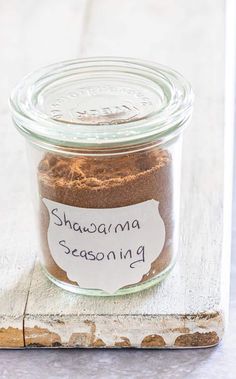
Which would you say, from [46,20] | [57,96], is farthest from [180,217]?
[46,20]

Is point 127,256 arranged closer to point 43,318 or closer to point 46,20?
point 43,318

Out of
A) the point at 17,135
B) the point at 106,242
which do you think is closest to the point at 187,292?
the point at 106,242

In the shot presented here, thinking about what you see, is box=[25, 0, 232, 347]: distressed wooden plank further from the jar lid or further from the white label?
the jar lid

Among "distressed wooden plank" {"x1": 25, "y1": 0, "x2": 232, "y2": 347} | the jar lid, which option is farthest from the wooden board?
the jar lid

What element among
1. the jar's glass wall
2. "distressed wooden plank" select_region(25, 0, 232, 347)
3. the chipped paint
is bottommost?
the chipped paint

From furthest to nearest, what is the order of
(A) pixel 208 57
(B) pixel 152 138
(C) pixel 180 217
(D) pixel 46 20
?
(D) pixel 46 20
(A) pixel 208 57
(C) pixel 180 217
(B) pixel 152 138

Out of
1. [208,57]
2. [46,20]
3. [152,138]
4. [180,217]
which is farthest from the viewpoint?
[46,20]

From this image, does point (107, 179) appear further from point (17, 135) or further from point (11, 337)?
point (17, 135)
